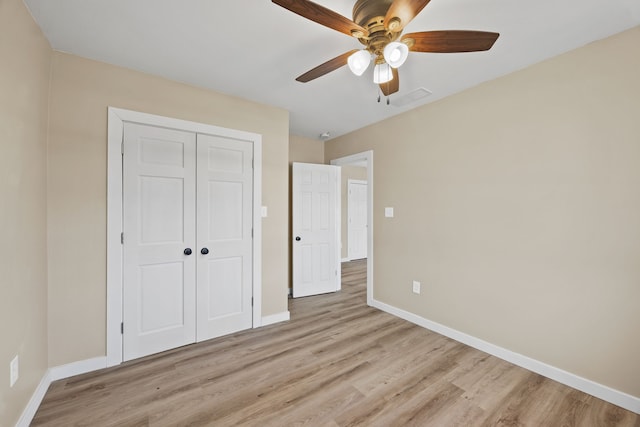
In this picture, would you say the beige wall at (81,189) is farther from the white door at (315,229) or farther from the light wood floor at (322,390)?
the white door at (315,229)

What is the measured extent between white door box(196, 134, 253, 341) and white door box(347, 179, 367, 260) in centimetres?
395

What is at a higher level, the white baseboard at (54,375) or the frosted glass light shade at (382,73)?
the frosted glass light shade at (382,73)

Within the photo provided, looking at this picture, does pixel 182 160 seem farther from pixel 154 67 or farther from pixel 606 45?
pixel 606 45

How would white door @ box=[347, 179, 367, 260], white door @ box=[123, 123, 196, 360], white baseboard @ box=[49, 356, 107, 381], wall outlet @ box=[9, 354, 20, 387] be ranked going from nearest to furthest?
wall outlet @ box=[9, 354, 20, 387] < white baseboard @ box=[49, 356, 107, 381] < white door @ box=[123, 123, 196, 360] < white door @ box=[347, 179, 367, 260]

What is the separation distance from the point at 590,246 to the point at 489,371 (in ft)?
4.07

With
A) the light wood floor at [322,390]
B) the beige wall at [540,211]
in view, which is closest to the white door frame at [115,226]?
the light wood floor at [322,390]

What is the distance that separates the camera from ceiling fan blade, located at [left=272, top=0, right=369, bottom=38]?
116 cm

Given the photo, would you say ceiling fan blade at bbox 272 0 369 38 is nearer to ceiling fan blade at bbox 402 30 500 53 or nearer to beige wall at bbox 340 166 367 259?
ceiling fan blade at bbox 402 30 500 53

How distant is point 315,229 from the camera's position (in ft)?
13.5

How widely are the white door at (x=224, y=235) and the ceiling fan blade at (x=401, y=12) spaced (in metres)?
1.99

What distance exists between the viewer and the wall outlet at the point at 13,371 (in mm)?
1430

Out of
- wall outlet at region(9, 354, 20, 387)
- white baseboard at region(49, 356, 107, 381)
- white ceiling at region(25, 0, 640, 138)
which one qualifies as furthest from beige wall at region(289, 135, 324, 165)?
wall outlet at region(9, 354, 20, 387)

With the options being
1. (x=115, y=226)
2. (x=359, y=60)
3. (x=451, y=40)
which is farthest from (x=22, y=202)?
(x=451, y=40)

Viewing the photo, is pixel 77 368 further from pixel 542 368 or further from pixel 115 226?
pixel 542 368
